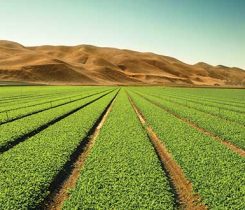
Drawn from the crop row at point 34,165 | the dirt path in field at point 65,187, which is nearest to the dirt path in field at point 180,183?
the dirt path in field at point 65,187

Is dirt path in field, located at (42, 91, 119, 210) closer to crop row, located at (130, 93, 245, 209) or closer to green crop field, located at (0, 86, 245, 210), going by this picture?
green crop field, located at (0, 86, 245, 210)

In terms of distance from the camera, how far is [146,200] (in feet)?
25.2

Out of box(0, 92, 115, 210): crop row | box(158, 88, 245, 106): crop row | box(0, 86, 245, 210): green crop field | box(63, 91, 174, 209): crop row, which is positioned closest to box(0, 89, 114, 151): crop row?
box(0, 86, 245, 210): green crop field

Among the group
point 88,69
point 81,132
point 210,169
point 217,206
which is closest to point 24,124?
point 81,132

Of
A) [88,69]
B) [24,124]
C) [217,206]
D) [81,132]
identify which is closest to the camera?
[217,206]

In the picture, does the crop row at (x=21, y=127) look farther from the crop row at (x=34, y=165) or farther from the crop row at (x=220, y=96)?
the crop row at (x=220, y=96)

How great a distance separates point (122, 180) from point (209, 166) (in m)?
3.18

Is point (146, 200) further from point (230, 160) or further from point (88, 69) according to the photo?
point (88, 69)

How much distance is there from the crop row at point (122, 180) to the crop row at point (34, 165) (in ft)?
3.08

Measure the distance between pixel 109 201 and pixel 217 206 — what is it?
8.61 ft

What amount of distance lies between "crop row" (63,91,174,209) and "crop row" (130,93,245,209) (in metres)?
0.96

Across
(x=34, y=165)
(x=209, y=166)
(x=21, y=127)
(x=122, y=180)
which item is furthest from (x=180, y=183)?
(x=21, y=127)

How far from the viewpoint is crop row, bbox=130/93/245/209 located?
7.89m

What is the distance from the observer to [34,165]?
10.4 metres
